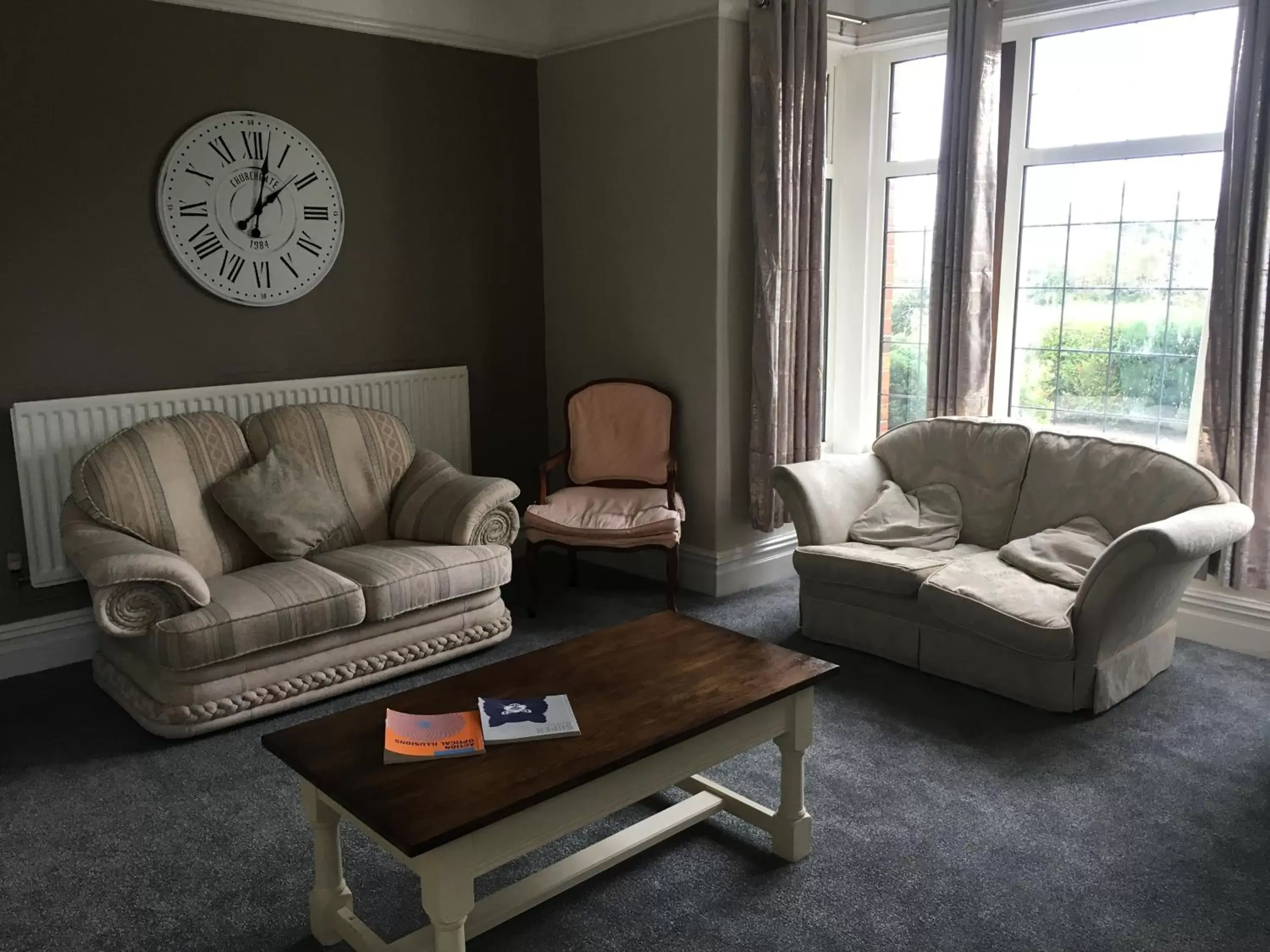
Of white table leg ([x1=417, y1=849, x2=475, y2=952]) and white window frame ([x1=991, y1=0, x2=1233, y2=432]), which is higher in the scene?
white window frame ([x1=991, y1=0, x2=1233, y2=432])

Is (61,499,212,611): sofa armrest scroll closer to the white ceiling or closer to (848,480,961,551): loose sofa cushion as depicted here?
the white ceiling

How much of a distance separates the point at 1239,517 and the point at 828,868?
1903 millimetres

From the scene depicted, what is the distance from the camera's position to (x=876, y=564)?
394cm

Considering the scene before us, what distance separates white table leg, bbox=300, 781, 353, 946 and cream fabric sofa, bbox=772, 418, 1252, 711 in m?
2.17

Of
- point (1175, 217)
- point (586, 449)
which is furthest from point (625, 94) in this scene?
point (1175, 217)

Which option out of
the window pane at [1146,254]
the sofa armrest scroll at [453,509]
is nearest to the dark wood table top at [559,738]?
the sofa armrest scroll at [453,509]

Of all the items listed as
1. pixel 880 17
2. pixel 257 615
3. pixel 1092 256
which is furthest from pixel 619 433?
pixel 880 17

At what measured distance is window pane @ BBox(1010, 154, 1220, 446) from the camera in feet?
13.9

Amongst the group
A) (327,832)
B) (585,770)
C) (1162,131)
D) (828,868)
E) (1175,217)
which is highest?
(1162,131)

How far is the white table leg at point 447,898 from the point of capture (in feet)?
6.57

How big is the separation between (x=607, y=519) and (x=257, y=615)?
156 centimetres

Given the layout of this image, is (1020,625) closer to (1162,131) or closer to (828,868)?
(828,868)

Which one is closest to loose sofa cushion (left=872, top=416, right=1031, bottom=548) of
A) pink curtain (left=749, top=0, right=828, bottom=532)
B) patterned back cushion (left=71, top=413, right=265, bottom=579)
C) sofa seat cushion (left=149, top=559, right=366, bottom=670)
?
pink curtain (left=749, top=0, right=828, bottom=532)

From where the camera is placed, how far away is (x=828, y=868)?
2.66 meters
